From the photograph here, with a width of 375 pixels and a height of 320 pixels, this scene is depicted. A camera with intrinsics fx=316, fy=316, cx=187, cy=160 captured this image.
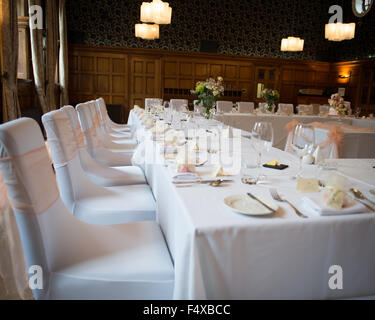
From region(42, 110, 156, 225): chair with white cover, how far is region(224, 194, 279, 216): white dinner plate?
912mm

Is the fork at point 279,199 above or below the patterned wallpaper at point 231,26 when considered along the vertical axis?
below

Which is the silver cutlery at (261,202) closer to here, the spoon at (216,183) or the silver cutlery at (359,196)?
the spoon at (216,183)

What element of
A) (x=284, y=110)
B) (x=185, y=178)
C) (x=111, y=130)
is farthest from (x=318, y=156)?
(x=284, y=110)

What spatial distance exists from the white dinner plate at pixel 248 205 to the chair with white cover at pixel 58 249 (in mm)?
408

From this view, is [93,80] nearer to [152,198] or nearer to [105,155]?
[105,155]

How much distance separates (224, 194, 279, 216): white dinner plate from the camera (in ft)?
3.85

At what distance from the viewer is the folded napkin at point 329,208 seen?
1185mm

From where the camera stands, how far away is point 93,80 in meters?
10.4

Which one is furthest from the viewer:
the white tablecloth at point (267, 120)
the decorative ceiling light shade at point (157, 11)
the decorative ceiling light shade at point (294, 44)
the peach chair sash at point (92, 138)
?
the decorative ceiling light shade at point (294, 44)

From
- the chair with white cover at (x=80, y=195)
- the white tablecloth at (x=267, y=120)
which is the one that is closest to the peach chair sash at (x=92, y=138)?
the chair with white cover at (x=80, y=195)

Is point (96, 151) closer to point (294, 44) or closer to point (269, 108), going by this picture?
point (269, 108)

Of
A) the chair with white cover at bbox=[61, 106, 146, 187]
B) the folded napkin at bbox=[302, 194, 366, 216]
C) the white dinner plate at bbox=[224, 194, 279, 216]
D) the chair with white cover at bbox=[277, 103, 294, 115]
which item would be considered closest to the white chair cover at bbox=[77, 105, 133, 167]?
the chair with white cover at bbox=[61, 106, 146, 187]

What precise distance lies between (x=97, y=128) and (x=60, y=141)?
207 centimetres

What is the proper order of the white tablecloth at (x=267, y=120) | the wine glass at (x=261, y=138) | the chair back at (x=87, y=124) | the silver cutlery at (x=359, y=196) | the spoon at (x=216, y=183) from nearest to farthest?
the silver cutlery at (x=359, y=196) → the spoon at (x=216, y=183) → the wine glass at (x=261, y=138) → the chair back at (x=87, y=124) → the white tablecloth at (x=267, y=120)
